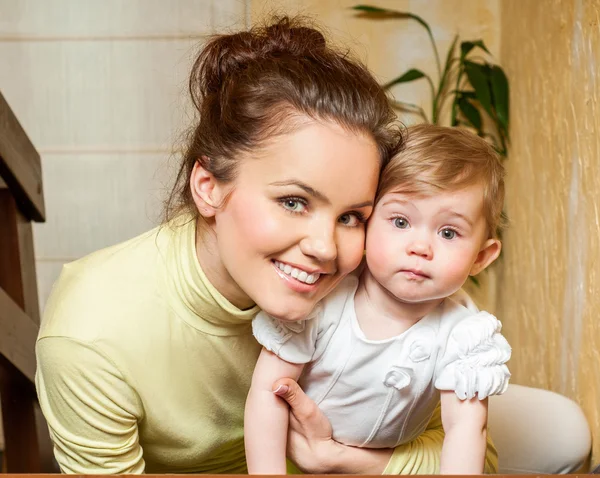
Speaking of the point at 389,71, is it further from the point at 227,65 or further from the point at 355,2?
the point at 227,65

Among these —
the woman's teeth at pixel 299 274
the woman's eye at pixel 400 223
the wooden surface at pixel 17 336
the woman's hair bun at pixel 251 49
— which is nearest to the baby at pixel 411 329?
the woman's eye at pixel 400 223

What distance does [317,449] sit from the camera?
4.58ft

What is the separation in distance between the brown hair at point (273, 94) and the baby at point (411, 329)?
0.09 meters

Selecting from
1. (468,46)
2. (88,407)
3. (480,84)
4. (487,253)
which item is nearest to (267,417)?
(88,407)

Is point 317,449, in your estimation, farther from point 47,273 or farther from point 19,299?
point 47,273

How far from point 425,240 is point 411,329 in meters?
0.17

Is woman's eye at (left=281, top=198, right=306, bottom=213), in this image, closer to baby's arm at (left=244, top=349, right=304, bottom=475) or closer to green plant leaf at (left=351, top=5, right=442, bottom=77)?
baby's arm at (left=244, top=349, right=304, bottom=475)

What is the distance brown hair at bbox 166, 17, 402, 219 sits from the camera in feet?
4.03

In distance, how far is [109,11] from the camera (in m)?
2.84

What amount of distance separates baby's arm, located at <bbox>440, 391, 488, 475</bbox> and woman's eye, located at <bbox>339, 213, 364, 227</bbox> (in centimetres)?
30

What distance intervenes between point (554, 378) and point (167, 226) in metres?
1.11

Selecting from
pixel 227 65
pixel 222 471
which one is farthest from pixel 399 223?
pixel 222 471

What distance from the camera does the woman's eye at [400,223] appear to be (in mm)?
1258

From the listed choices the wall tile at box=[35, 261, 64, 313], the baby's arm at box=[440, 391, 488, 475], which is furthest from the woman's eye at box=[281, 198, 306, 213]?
the wall tile at box=[35, 261, 64, 313]
